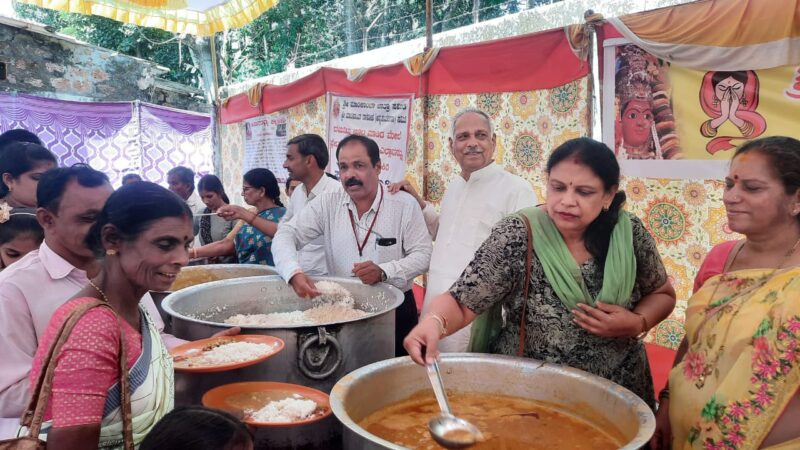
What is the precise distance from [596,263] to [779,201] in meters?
0.56

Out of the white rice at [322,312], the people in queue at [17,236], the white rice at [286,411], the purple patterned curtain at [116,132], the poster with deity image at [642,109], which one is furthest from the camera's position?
the purple patterned curtain at [116,132]

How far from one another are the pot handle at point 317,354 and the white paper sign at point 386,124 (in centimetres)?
408

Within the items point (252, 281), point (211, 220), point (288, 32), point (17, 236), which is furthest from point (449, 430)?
point (288, 32)

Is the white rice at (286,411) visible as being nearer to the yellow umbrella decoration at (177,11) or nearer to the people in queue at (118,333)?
the people in queue at (118,333)

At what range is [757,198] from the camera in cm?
162

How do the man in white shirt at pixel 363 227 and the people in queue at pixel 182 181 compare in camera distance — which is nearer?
the man in white shirt at pixel 363 227

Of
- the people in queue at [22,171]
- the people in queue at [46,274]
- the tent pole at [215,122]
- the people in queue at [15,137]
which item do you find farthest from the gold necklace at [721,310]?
the tent pole at [215,122]

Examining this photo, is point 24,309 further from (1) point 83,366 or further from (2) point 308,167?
(2) point 308,167

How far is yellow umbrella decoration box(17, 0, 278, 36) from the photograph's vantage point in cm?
468

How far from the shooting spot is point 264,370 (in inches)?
71.2

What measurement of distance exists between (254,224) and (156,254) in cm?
231

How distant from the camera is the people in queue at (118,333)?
3.83 ft

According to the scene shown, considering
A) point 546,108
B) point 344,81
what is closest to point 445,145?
point 546,108

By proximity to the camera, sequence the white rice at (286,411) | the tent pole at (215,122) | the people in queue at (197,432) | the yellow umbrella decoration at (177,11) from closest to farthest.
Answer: the people in queue at (197,432)
the white rice at (286,411)
the yellow umbrella decoration at (177,11)
the tent pole at (215,122)
